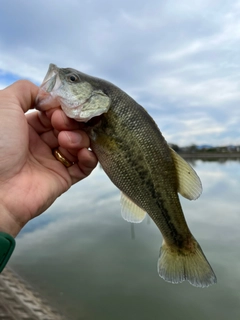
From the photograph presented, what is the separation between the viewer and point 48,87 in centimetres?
321

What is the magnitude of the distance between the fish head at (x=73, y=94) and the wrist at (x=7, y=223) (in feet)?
4.16

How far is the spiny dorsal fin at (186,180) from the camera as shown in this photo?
3266mm

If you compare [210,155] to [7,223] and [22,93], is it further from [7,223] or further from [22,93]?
[7,223]

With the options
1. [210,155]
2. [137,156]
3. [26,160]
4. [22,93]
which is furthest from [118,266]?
[210,155]

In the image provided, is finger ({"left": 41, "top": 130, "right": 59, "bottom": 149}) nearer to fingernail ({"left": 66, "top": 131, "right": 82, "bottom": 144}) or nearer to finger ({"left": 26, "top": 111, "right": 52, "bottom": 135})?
finger ({"left": 26, "top": 111, "right": 52, "bottom": 135})

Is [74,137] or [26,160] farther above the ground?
[74,137]

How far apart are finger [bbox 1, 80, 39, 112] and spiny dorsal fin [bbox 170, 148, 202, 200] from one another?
6.24ft

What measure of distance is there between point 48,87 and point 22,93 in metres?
0.36

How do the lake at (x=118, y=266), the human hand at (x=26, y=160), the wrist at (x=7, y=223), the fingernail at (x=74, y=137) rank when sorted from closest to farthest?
the wrist at (x=7, y=223)
the human hand at (x=26, y=160)
the fingernail at (x=74, y=137)
the lake at (x=118, y=266)

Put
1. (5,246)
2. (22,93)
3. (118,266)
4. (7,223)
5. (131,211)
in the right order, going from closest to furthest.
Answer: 1. (5,246)
2. (7,223)
3. (22,93)
4. (131,211)
5. (118,266)

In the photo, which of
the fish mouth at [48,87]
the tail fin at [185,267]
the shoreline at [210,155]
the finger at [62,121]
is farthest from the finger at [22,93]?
the shoreline at [210,155]

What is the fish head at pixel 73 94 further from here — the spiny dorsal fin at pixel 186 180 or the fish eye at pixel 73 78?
the spiny dorsal fin at pixel 186 180

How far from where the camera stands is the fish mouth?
3.18 metres

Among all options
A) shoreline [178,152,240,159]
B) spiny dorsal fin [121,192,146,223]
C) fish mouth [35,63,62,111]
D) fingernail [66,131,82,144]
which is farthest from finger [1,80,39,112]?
shoreline [178,152,240,159]
